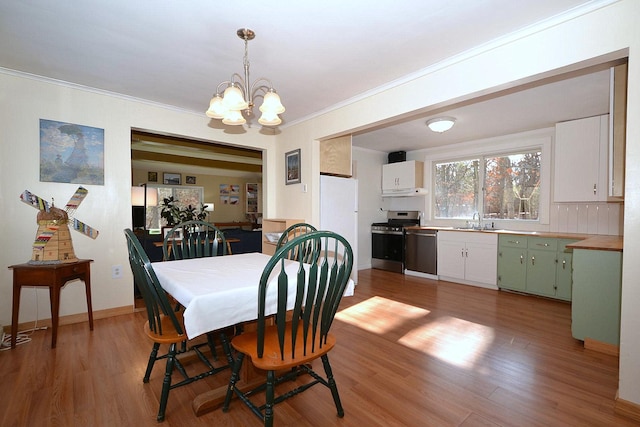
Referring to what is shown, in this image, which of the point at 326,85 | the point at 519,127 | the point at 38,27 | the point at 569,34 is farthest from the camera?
the point at 519,127

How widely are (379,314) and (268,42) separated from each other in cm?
265

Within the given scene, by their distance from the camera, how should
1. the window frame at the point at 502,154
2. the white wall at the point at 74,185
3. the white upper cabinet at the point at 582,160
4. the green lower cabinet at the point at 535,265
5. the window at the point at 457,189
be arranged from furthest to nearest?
1. the window at the point at 457,189
2. the window frame at the point at 502,154
3. the green lower cabinet at the point at 535,265
4. the white upper cabinet at the point at 582,160
5. the white wall at the point at 74,185

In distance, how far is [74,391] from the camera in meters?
1.76

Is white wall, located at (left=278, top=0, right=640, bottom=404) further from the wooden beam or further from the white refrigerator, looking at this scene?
the wooden beam

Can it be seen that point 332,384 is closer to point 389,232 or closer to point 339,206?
point 339,206

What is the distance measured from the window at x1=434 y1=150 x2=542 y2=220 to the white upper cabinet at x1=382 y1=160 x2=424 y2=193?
0.33 metres

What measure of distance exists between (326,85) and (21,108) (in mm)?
2681

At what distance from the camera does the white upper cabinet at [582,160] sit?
330cm

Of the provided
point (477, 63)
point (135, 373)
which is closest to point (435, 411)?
point (135, 373)

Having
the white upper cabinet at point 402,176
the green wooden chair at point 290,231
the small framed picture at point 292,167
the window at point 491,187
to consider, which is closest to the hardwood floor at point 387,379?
the green wooden chair at point 290,231

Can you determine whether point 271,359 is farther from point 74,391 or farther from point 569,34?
point 569,34

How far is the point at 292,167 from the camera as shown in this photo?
3918 mm

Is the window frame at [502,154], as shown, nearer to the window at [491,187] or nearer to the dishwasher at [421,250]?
the window at [491,187]

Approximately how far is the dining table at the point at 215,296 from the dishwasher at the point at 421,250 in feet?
10.5
